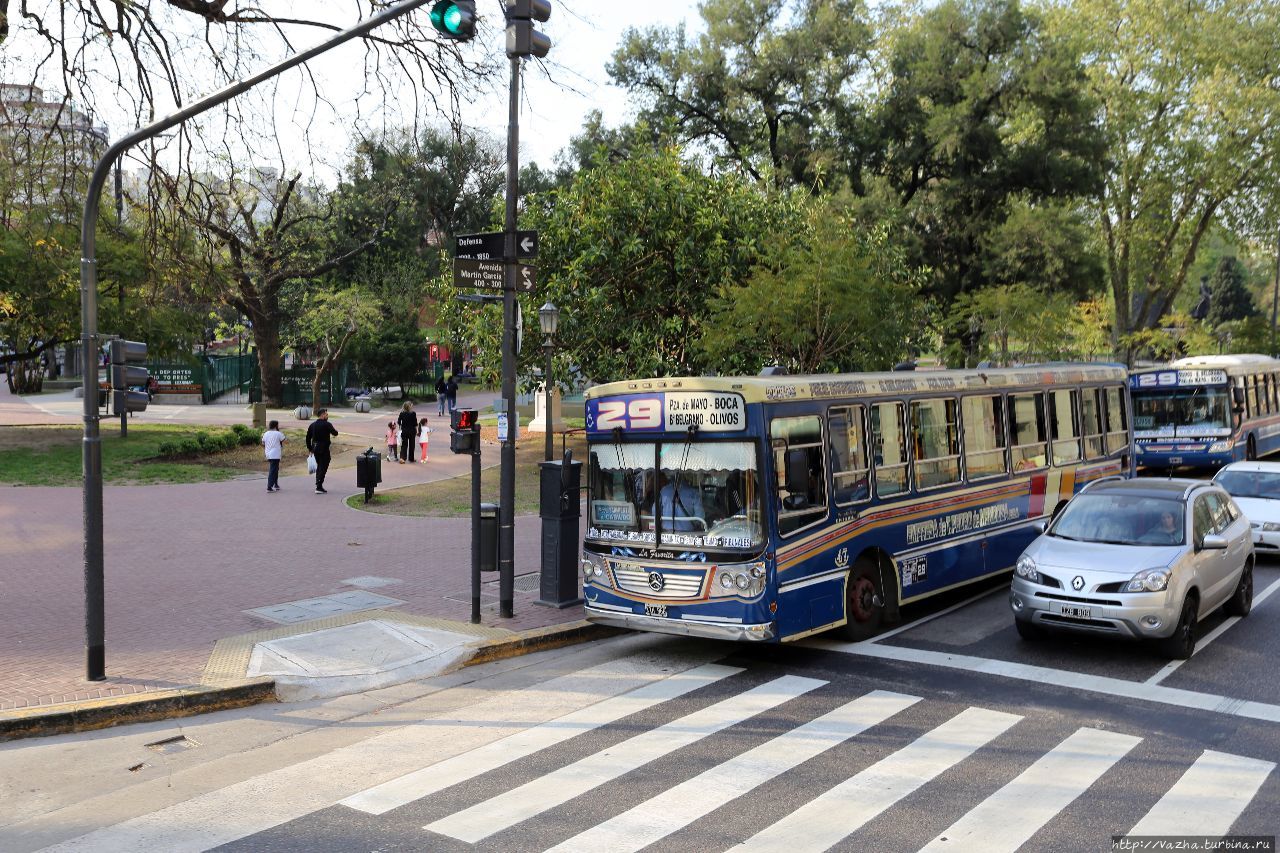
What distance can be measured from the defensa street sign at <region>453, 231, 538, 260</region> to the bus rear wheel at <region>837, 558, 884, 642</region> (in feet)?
16.8

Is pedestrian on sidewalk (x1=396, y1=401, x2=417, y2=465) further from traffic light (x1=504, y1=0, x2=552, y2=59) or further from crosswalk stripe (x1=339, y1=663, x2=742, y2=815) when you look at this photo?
crosswalk stripe (x1=339, y1=663, x2=742, y2=815)

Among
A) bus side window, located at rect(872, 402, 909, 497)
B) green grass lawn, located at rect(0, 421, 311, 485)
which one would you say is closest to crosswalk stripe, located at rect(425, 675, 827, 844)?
bus side window, located at rect(872, 402, 909, 497)

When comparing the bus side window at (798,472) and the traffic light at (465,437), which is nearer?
the bus side window at (798,472)

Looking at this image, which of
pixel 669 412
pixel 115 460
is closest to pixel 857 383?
pixel 669 412

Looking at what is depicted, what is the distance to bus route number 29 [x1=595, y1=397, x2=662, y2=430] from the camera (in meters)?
10.6

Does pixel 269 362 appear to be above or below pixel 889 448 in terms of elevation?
above

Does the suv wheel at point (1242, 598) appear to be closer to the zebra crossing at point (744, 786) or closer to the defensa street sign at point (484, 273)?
the zebra crossing at point (744, 786)

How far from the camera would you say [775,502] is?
10.1m

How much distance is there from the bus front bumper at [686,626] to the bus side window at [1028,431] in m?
5.88

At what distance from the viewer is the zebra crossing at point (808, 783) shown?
6406 mm

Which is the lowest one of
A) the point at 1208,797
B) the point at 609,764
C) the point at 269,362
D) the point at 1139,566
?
the point at 1208,797

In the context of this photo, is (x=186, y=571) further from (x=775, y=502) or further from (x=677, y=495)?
(x=775, y=502)

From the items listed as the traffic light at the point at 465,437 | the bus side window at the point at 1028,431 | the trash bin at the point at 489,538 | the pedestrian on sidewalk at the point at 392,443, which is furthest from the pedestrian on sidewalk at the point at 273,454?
the bus side window at the point at 1028,431

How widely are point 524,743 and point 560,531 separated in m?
4.51
